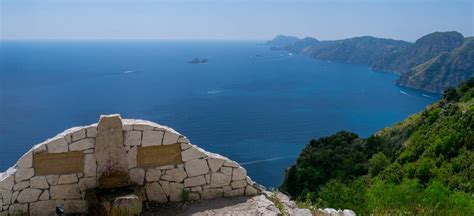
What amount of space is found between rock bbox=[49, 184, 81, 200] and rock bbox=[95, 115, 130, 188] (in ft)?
1.42

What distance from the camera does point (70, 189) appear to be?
8.17 m

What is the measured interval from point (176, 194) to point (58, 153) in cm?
224

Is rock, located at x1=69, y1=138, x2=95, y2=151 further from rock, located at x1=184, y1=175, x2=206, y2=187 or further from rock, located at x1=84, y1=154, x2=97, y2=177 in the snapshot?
rock, located at x1=184, y1=175, x2=206, y2=187

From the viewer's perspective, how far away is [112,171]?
8273 millimetres

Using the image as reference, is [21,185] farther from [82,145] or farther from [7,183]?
[82,145]

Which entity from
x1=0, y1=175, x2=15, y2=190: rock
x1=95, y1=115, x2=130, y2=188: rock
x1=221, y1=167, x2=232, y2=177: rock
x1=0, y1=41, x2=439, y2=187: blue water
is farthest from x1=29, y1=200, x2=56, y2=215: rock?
Result: x1=0, y1=41, x2=439, y2=187: blue water

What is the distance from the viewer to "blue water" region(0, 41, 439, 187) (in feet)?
215

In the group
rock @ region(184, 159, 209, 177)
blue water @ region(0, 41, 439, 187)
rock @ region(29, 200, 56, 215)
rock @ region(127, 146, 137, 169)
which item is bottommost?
blue water @ region(0, 41, 439, 187)

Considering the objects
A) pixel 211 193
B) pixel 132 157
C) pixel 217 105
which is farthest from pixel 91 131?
pixel 217 105

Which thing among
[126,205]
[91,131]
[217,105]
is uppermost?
[91,131]

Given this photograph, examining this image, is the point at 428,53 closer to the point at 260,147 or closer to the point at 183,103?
the point at 183,103

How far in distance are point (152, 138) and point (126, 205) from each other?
1343mm

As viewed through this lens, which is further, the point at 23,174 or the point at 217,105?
the point at 217,105

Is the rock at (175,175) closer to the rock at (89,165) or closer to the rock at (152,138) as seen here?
the rock at (152,138)
